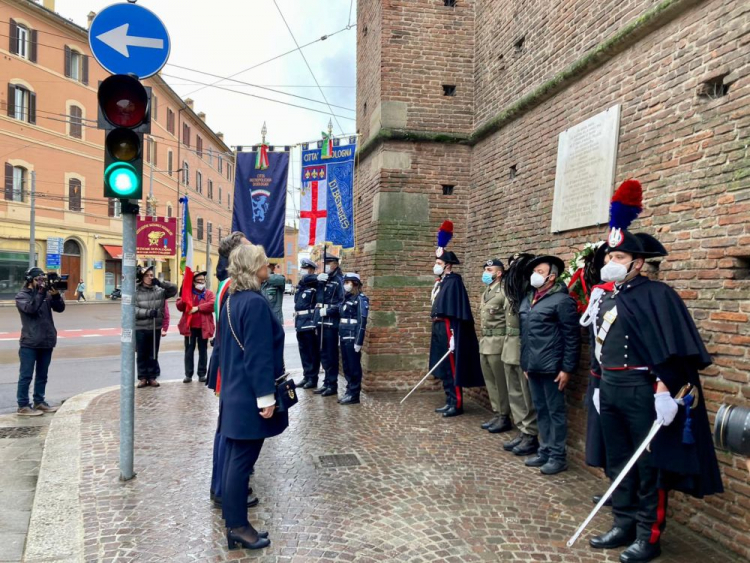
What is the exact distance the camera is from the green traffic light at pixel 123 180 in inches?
173

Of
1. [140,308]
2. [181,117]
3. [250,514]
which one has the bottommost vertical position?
[250,514]

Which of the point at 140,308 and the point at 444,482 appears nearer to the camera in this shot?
the point at 444,482

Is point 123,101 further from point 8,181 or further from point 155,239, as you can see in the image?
point 8,181

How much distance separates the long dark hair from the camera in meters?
5.70

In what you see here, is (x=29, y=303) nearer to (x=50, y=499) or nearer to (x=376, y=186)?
(x=50, y=499)

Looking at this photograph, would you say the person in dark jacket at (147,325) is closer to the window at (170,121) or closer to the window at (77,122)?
the window at (77,122)

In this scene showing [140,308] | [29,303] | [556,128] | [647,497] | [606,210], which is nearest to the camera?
[647,497]

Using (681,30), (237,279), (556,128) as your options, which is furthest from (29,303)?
(681,30)

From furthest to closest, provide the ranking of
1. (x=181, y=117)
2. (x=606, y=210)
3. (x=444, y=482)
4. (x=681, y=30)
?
(x=181, y=117), (x=606, y=210), (x=444, y=482), (x=681, y=30)

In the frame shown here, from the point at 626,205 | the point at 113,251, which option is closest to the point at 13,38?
the point at 113,251

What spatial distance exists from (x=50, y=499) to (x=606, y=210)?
5.38 m

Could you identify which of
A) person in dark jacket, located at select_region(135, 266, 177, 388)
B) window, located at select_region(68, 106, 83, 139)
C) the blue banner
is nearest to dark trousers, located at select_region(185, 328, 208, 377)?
person in dark jacket, located at select_region(135, 266, 177, 388)

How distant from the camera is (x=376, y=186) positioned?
845cm

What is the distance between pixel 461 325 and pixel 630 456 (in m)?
3.39
